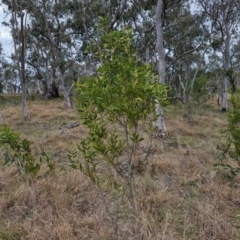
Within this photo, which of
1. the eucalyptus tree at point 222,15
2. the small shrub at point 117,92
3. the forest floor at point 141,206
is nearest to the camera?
the small shrub at point 117,92

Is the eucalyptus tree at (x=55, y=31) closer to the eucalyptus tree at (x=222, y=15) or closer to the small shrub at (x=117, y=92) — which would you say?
the eucalyptus tree at (x=222, y=15)

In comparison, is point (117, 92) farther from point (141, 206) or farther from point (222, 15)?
point (222, 15)

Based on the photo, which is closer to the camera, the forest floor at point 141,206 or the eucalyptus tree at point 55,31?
the forest floor at point 141,206

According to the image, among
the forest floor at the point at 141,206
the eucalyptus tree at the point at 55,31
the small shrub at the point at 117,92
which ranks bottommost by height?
the forest floor at the point at 141,206

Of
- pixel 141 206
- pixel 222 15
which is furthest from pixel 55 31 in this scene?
pixel 141 206

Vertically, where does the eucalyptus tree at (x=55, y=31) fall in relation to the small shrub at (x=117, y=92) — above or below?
above

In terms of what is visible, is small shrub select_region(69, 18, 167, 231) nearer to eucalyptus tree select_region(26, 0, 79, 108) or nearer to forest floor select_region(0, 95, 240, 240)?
forest floor select_region(0, 95, 240, 240)

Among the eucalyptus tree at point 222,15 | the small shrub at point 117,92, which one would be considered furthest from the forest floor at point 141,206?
the eucalyptus tree at point 222,15

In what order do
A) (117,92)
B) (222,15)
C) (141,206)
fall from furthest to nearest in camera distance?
1. (222,15)
2. (141,206)
3. (117,92)

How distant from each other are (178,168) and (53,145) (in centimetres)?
339

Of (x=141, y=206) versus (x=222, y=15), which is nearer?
(x=141, y=206)

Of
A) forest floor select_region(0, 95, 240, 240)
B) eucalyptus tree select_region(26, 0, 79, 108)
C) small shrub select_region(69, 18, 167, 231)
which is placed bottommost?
forest floor select_region(0, 95, 240, 240)

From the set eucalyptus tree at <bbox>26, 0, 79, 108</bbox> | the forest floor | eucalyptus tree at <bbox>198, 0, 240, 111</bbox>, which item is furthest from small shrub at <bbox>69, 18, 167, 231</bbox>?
eucalyptus tree at <bbox>26, 0, 79, 108</bbox>

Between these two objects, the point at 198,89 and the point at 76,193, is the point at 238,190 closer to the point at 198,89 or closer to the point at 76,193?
the point at 76,193
